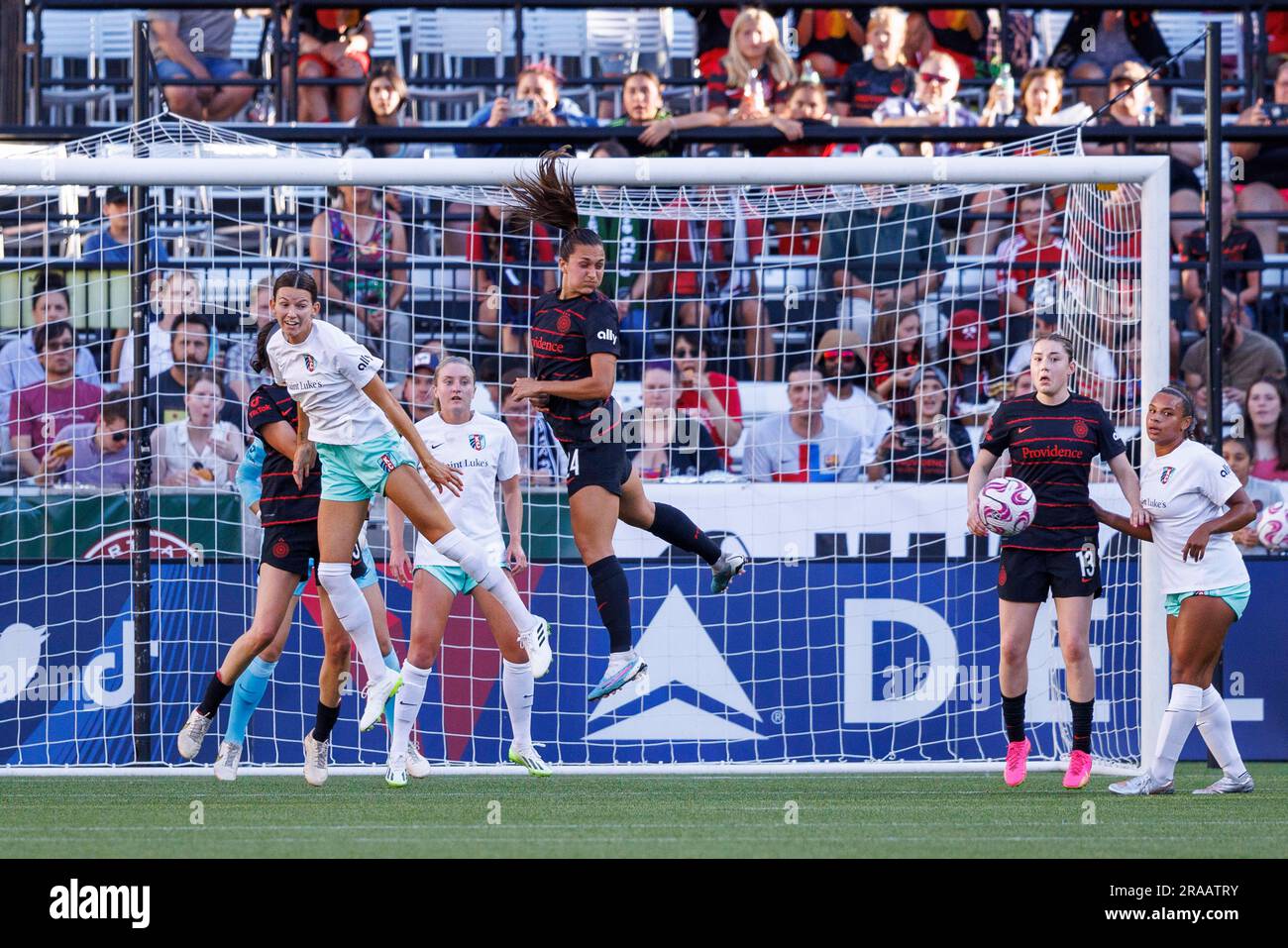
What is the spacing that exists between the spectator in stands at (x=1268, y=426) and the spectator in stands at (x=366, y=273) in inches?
245

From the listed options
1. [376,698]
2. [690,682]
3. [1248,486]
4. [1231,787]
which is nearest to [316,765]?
[376,698]

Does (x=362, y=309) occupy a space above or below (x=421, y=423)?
above

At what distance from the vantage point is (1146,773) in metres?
8.77

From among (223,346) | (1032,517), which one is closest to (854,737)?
(1032,517)

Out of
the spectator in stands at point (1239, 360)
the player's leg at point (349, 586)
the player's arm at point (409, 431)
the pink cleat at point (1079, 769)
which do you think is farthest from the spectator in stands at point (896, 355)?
the player's leg at point (349, 586)

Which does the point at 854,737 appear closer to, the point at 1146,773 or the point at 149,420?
the point at 1146,773

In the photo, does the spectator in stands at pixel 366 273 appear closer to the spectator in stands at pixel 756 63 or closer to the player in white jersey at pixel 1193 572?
the spectator in stands at pixel 756 63

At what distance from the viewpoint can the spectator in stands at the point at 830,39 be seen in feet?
49.8

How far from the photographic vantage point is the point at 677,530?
8586 mm

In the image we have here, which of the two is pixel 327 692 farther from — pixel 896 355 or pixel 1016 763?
pixel 896 355

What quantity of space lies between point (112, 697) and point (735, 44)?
7254 mm

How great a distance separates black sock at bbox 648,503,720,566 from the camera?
8570mm

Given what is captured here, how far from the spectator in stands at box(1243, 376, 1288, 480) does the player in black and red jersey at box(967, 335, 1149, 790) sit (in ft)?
12.9

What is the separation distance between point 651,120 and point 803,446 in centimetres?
321
